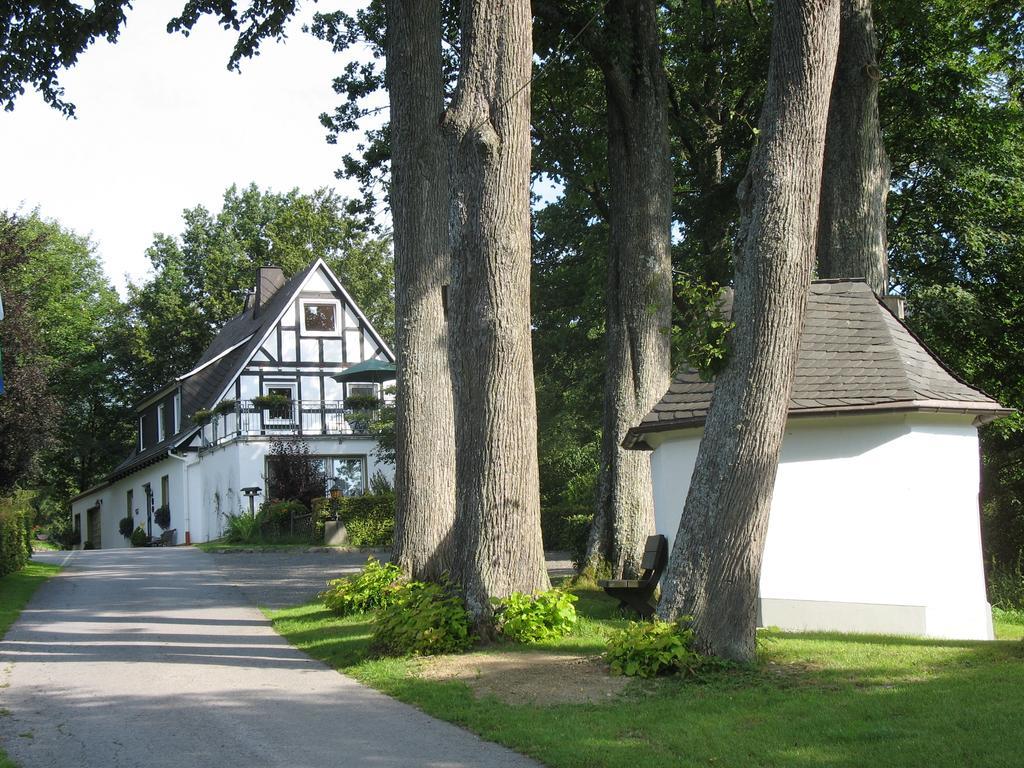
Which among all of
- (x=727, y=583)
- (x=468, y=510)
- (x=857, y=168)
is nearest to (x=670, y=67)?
(x=857, y=168)

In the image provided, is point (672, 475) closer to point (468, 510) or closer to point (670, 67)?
point (468, 510)

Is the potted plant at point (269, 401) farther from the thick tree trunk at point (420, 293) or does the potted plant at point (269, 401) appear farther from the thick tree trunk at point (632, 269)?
the thick tree trunk at point (420, 293)

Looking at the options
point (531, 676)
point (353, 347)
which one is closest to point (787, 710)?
point (531, 676)

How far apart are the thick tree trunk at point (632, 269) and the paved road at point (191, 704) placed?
5.55 meters

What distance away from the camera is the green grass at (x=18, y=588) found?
627 inches

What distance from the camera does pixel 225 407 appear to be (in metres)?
38.5

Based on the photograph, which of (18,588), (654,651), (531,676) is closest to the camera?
(654,651)

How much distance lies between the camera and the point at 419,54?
49.2ft

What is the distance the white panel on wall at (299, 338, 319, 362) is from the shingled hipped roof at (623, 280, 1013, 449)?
28469 millimetres

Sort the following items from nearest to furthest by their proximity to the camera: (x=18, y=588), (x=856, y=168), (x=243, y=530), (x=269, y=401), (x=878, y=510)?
1. (x=878, y=510)
2. (x=856, y=168)
3. (x=18, y=588)
4. (x=243, y=530)
5. (x=269, y=401)

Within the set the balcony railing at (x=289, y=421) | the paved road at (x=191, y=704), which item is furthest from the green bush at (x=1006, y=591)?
the balcony railing at (x=289, y=421)

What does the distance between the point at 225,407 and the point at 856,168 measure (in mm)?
26505

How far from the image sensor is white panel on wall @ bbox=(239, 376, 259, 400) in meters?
41.7

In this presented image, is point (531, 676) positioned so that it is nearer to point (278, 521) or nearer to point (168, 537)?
point (278, 521)
